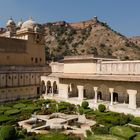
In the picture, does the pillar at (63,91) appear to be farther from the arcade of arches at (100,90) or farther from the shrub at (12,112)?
the shrub at (12,112)

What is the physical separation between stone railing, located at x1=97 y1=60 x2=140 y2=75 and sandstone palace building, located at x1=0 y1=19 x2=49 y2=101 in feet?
31.8

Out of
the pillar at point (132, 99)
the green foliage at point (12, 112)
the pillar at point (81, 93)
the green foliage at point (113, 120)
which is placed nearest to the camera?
the green foliage at point (113, 120)

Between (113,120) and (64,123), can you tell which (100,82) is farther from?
(64,123)

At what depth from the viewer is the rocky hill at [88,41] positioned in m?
75.1

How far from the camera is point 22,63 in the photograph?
3534cm

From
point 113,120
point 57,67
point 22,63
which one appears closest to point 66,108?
point 113,120

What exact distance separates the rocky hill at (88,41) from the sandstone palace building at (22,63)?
33.1 metres

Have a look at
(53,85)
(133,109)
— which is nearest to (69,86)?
(53,85)

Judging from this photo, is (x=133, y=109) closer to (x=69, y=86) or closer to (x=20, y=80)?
(x=69, y=86)

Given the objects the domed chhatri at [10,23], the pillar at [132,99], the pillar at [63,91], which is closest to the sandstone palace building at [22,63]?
the domed chhatri at [10,23]

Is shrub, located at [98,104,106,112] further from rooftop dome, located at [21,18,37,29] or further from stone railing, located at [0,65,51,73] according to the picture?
rooftop dome, located at [21,18,37,29]

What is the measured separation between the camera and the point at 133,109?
2344 cm

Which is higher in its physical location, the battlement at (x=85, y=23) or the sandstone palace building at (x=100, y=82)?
the battlement at (x=85, y=23)

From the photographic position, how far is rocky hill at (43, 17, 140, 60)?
75125mm
